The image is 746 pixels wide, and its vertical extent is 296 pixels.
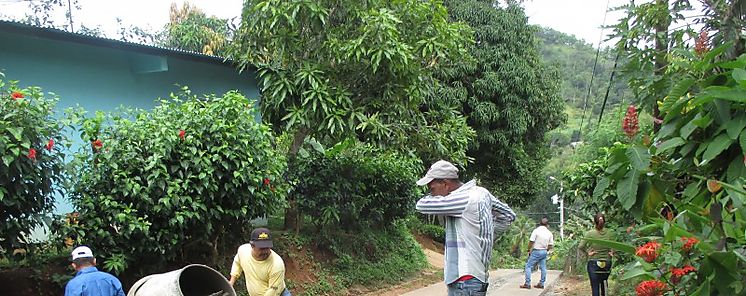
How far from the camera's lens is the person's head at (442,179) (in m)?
4.93

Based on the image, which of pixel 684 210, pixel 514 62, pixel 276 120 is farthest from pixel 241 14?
pixel 514 62

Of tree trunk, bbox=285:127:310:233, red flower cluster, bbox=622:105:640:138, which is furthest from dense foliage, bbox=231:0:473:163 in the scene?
red flower cluster, bbox=622:105:640:138

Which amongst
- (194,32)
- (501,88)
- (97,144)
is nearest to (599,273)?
(97,144)

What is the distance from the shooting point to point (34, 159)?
638 centimetres

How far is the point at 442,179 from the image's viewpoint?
4.95 meters

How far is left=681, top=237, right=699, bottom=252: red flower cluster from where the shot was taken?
8.72ft

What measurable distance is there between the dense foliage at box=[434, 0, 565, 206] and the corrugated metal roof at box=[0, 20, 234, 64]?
31.2 ft

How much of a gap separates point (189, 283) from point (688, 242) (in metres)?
3.91

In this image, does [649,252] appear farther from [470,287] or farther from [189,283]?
[189,283]

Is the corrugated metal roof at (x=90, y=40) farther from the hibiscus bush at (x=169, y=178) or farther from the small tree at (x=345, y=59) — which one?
the hibiscus bush at (x=169, y=178)

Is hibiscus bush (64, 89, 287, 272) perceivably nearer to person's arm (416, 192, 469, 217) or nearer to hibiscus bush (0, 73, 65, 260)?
hibiscus bush (0, 73, 65, 260)

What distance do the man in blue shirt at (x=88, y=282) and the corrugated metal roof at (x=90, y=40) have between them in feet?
14.2

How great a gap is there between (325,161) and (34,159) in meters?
6.62

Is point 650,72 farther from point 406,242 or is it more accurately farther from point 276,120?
point 406,242
